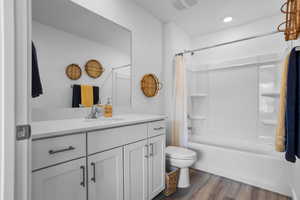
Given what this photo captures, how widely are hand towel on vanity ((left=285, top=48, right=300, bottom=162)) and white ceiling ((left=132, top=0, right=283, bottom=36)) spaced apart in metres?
1.48

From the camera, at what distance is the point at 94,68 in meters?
1.64

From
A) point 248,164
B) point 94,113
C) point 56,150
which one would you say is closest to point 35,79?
point 94,113

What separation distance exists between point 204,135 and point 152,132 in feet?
6.24

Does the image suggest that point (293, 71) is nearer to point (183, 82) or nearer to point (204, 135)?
point (183, 82)

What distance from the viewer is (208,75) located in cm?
311

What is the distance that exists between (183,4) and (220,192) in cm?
252

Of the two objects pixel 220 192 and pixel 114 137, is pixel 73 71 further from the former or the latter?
pixel 220 192

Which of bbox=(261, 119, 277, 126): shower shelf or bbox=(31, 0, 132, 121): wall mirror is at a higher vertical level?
bbox=(31, 0, 132, 121): wall mirror

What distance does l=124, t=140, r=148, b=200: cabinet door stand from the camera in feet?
4.26

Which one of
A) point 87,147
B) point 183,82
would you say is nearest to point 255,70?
point 183,82

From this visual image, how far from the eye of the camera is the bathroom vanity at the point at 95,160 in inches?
33.2

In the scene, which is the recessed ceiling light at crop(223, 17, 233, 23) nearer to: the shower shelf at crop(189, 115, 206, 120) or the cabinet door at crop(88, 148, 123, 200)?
the shower shelf at crop(189, 115, 206, 120)

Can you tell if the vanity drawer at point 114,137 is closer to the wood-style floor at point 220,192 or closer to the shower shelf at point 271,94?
the wood-style floor at point 220,192

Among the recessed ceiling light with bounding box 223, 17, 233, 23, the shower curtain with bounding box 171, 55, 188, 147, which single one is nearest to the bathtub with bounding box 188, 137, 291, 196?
the shower curtain with bounding box 171, 55, 188, 147
